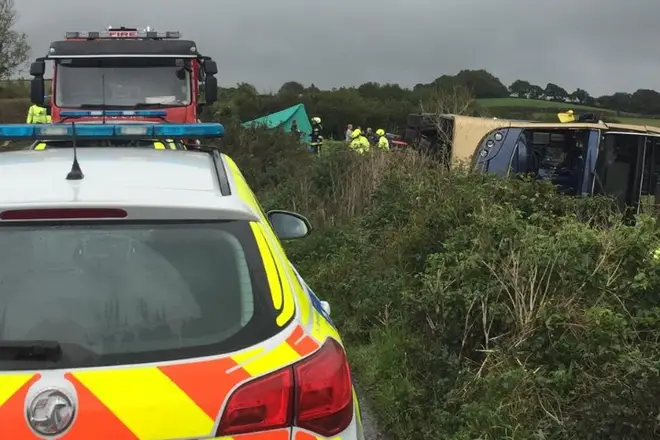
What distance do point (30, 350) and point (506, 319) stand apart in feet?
10.4

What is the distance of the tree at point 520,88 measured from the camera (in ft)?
95.9

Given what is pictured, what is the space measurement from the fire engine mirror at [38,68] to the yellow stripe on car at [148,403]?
928 cm

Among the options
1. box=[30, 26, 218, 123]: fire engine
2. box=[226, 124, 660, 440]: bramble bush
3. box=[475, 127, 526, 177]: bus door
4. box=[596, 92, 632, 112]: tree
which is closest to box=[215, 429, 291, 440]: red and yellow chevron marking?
box=[226, 124, 660, 440]: bramble bush

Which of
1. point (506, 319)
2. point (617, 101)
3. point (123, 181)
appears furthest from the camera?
point (617, 101)

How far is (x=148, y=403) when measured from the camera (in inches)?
76.7

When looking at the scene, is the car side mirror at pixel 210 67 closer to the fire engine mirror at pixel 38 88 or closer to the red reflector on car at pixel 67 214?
the fire engine mirror at pixel 38 88

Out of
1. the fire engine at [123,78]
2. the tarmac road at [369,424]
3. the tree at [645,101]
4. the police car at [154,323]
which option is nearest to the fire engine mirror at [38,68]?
the fire engine at [123,78]

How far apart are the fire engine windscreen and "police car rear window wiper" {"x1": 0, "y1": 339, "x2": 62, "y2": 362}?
8.27 metres

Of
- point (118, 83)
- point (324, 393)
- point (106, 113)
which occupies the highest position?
point (118, 83)

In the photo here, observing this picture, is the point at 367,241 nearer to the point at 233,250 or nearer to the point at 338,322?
the point at 338,322

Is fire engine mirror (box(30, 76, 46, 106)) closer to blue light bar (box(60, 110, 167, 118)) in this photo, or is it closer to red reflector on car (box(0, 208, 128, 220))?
blue light bar (box(60, 110, 167, 118))

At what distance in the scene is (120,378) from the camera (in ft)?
6.49

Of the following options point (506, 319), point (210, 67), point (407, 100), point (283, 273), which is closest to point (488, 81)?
point (407, 100)

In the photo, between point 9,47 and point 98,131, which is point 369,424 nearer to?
point 98,131
